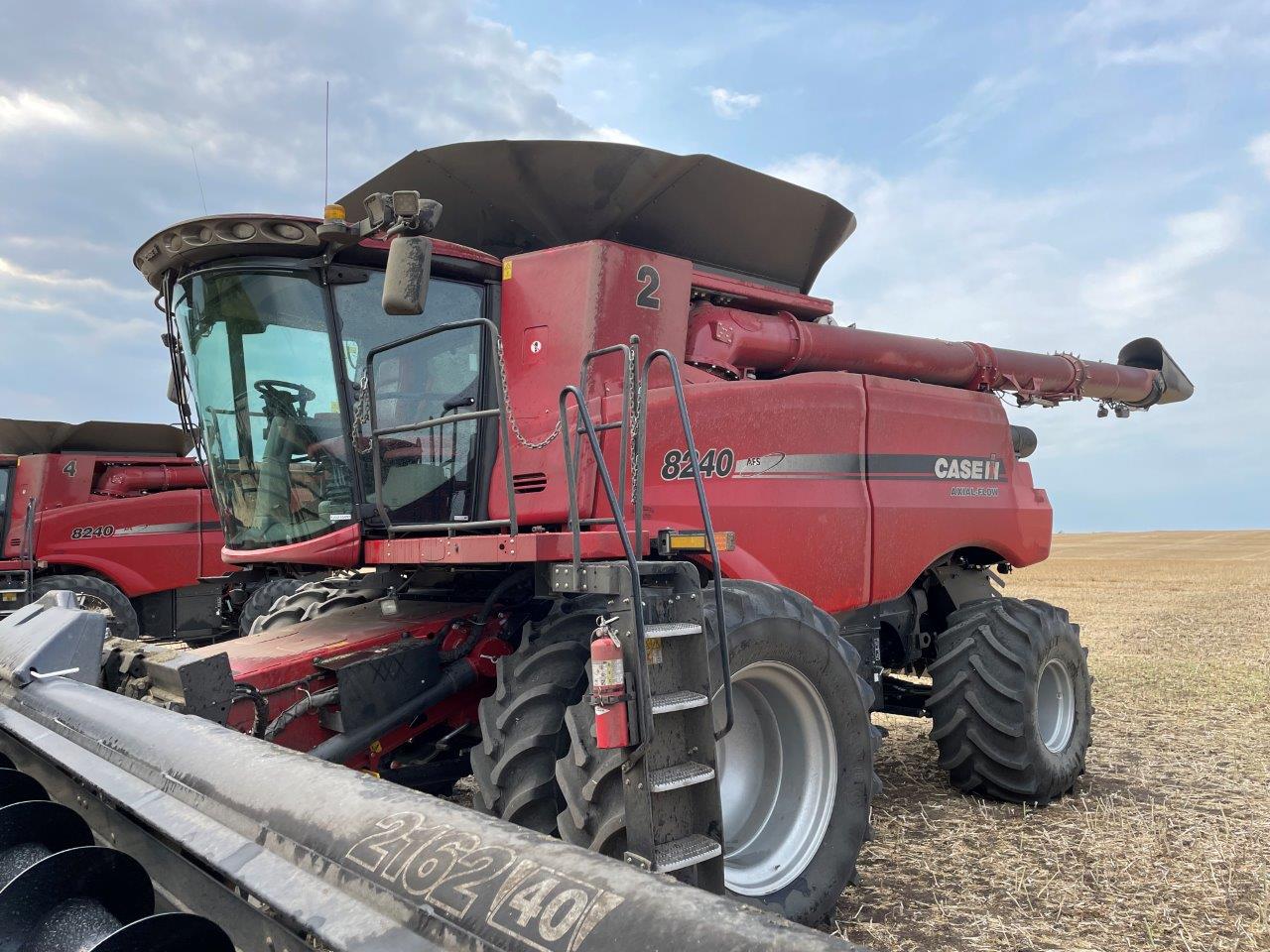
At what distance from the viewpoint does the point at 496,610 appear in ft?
13.6

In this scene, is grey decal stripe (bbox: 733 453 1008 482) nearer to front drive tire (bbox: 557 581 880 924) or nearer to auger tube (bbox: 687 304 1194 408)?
auger tube (bbox: 687 304 1194 408)

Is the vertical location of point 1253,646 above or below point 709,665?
below

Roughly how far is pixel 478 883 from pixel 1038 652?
4.24m

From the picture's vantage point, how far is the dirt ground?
333 cm

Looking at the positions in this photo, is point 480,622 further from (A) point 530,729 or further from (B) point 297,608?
(B) point 297,608

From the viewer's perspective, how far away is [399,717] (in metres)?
3.67

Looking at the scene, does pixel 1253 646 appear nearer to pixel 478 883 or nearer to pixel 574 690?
pixel 574 690

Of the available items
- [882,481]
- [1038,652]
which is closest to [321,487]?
[882,481]

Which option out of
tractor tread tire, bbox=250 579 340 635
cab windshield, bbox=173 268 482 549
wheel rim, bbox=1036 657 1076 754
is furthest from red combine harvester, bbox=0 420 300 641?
wheel rim, bbox=1036 657 1076 754

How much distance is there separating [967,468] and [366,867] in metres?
4.65

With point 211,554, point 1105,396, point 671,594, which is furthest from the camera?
point 211,554

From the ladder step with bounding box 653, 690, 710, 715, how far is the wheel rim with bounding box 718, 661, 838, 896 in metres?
0.54

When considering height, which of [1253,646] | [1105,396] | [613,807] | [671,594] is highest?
[1105,396]

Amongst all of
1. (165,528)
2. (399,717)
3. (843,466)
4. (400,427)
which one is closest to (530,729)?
(399,717)
